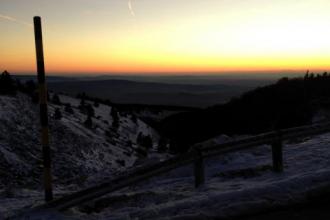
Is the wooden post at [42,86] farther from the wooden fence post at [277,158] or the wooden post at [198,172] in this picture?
the wooden fence post at [277,158]

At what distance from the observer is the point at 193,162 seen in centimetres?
802

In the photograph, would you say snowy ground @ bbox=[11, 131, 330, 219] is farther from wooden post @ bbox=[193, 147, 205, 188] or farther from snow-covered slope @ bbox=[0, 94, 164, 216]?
snow-covered slope @ bbox=[0, 94, 164, 216]

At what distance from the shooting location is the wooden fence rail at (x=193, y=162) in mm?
7128

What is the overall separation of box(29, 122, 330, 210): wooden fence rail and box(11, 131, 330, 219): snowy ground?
0.21 meters

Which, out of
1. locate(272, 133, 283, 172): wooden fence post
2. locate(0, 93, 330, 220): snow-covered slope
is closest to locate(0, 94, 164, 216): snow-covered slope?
locate(0, 93, 330, 220): snow-covered slope

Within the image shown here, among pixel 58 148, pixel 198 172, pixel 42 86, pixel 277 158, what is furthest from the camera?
pixel 58 148

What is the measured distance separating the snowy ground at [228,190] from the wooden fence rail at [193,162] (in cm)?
21

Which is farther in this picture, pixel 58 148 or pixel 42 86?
pixel 58 148

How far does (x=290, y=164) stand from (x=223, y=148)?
1.69 m

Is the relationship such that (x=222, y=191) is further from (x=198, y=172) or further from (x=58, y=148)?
(x=58, y=148)

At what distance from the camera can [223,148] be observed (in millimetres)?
7988

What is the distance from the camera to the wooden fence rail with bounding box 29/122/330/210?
7.13 metres

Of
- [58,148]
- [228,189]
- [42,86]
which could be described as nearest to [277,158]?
[228,189]

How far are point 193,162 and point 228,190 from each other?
0.95 metres
